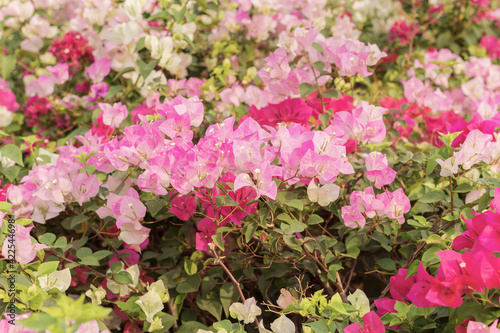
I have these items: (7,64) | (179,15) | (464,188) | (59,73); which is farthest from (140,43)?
(464,188)

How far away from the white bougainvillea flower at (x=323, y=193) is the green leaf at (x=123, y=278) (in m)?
0.41

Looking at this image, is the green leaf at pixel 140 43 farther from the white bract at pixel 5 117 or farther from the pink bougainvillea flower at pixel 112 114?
the white bract at pixel 5 117

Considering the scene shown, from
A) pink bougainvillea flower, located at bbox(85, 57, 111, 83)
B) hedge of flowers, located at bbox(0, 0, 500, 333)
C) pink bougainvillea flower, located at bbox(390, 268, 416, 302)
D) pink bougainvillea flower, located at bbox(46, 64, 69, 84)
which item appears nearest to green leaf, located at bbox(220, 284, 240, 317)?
hedge of flowers, located at bbox(0, 0, 500, 333)

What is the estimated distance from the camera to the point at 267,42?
6.03ft

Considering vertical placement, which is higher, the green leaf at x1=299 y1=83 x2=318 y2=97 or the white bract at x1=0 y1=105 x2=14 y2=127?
the green leaf at x1=299 y1=83 x2=318 y2=97

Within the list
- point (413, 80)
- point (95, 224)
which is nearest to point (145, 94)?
point (95, 224)

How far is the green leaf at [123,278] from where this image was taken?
94 centimetres

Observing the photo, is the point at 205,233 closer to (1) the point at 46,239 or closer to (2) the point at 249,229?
(2) the point at 249,229


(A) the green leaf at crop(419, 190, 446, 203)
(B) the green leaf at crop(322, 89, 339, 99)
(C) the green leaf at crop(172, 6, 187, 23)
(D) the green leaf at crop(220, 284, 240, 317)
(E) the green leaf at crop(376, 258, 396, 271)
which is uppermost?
(C) the green leaf at crop(172, 6, 187, 23)

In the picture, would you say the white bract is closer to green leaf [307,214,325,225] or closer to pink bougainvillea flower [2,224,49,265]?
pink bougainvillea flower [2,224,49,265]

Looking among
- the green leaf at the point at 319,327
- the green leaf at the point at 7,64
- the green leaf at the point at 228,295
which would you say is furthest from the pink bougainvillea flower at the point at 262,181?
the green leaf at the point at 7,64

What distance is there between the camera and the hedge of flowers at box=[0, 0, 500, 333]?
0.79 metres

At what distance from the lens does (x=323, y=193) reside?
922mm

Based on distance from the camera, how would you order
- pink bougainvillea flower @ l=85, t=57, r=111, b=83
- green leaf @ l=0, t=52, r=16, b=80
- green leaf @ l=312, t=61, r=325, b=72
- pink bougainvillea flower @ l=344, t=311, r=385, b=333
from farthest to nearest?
green leaf @ l=0, t=52, r=16, b=80 → pink bougainvillea flower @ l=85, t=57, r=111, b=83 → green leaf @ l=312, t=61, r=325, b=72 → pink bougainvillea flower @ l=344, t=311, r=385, b=333
